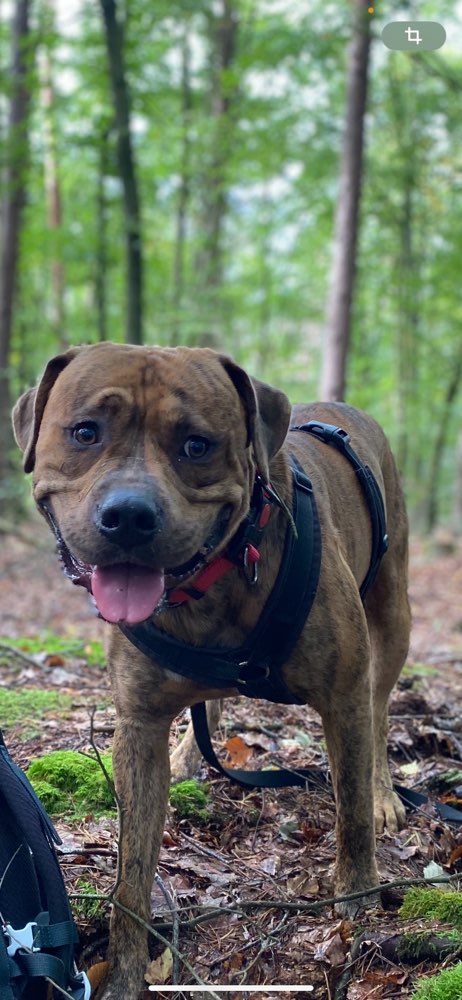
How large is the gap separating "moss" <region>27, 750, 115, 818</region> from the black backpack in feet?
3.18

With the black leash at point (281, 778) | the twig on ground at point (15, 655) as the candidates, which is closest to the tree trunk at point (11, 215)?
the twig on ground at point (15, 655)

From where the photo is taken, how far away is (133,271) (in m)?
11.1

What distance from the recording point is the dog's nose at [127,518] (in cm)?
249

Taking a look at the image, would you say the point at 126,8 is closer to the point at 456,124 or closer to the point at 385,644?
the point at 456,124

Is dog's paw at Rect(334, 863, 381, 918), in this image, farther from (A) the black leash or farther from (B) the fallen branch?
(A) the black leash

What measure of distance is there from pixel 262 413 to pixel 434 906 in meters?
1.88

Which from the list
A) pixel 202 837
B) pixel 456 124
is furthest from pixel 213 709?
pixel 456 124

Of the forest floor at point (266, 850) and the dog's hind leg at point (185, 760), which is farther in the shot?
the dog's hind leg at point (185, 760)

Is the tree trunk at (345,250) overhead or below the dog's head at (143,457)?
overhead

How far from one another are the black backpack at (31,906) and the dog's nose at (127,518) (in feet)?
2.85

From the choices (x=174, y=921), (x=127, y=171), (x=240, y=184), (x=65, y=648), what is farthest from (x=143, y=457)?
(x=240, y=184)

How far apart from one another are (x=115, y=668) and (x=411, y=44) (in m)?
4.46

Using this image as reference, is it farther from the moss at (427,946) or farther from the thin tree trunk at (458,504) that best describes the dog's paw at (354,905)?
the thin tree trunk at (458,504)

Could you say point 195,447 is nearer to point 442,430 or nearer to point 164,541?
point 164,541
